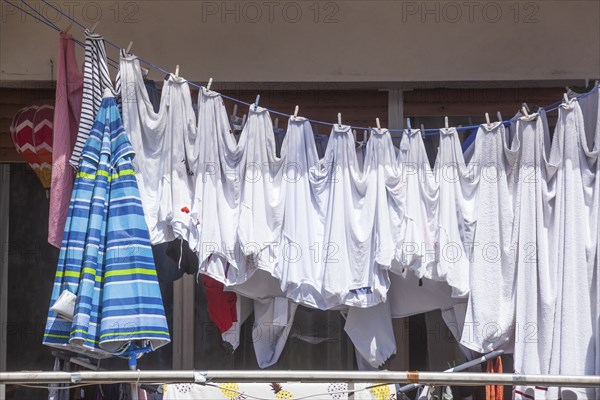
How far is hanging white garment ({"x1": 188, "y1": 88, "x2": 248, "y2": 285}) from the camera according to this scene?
448 cm

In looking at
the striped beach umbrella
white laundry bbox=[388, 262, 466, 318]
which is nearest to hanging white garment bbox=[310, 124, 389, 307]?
white laundry bbox=[388, 262, 466, 318]

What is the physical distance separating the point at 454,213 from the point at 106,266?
177 cm

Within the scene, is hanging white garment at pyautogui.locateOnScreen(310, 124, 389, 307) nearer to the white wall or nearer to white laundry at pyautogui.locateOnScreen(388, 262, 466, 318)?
white laundry at pyautogui.locateOnScreen(388, 262, 466, 318)

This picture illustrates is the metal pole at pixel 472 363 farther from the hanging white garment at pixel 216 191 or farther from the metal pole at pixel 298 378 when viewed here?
the hanging white garment at pixel 216 191

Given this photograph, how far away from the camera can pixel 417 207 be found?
4664 millimetres

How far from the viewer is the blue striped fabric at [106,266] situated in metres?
4.14

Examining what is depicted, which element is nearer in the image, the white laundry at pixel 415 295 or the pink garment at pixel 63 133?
the pink garment at pixel 63 133

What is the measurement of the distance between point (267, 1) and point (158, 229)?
1.93m

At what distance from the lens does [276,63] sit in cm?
566

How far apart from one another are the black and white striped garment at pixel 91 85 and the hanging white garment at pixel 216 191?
50 centimetres

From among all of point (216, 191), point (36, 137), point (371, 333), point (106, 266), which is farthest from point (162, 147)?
point (371, 333)

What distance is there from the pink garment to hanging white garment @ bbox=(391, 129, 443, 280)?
165cm

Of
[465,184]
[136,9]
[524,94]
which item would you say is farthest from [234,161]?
[524,94]

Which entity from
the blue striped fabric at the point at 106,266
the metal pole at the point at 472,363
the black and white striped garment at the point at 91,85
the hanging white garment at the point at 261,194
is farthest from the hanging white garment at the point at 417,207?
the black and white striped garment at the point at 91,85
